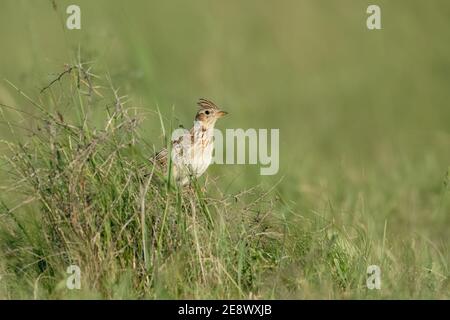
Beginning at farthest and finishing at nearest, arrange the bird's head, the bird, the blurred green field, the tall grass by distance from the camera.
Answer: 1. the blurred green field
2. the bird's head
3. the bird
4. the tall grass

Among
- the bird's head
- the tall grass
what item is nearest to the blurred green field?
the bird's head

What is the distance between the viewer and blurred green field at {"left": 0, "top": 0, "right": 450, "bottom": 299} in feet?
34.7

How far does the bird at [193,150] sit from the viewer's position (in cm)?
711

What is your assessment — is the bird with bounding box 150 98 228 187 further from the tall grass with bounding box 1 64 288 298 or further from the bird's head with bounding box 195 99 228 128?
the tall grass with bounding box 1 64 288 298

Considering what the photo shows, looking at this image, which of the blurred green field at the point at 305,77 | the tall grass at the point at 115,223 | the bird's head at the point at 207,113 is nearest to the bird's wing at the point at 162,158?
the tall grass at the point at 115,223

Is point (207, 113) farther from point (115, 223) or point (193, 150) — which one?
point (115, 223)

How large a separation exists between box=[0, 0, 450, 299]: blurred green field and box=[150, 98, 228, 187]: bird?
79 cm

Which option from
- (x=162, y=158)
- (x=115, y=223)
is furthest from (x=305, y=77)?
(x=115, y=223)

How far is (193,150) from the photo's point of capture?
303 inches

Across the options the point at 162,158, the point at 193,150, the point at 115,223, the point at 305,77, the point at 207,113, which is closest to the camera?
the point at 115,223

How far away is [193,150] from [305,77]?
810 cm

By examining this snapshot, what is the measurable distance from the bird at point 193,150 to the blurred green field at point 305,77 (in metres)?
0.79

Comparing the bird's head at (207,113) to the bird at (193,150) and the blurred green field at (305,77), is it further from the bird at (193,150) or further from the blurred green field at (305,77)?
the blurred green field at (305,77)

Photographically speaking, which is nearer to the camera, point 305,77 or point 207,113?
point 207,113
